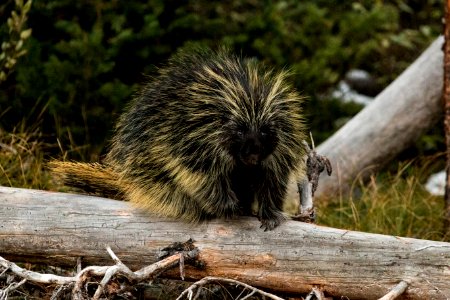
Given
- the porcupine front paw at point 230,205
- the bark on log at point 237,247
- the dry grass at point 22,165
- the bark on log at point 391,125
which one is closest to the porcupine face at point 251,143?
the porcupine front paw at point 230,205

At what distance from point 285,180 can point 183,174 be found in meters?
0.56

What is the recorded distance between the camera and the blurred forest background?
5781 millimetres

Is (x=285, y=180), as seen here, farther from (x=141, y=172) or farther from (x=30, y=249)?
(x=30, y=249)

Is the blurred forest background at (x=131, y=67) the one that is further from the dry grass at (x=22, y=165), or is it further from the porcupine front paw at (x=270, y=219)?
the porcupine front paw at (x=270, y=219)

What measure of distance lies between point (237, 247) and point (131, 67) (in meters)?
3.28

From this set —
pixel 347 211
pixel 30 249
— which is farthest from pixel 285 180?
pixel 347 211

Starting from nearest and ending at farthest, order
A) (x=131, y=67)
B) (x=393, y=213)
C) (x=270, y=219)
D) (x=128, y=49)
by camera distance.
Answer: (x=270, y=219)
(x=393, y=213)
(x=128, y=49)
(x=131, y=67)

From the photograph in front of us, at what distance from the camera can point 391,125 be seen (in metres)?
6.63

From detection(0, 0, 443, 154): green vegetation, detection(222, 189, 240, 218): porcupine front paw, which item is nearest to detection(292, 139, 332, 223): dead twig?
detection(222, 189, 240, 218): porcupine front paw

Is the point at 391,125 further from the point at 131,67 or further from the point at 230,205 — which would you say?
the point at 230,205

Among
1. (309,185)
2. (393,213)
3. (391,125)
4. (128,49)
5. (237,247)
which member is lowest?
(237,247)

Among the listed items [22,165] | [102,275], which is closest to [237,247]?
[102,275]

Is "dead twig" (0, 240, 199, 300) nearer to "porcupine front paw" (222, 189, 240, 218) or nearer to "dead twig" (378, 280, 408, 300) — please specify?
"porcupine front paw" (222, 189, 240, 218)

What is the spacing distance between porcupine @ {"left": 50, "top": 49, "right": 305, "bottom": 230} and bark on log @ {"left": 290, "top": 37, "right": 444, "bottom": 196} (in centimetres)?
232
